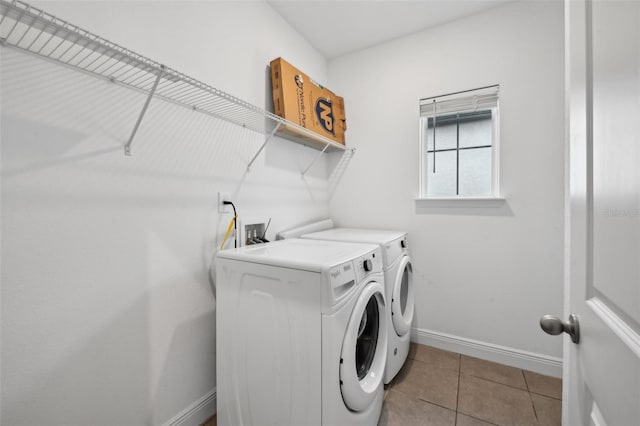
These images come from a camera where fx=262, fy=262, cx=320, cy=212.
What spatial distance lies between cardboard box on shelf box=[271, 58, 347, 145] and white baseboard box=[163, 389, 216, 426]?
1.71 meters

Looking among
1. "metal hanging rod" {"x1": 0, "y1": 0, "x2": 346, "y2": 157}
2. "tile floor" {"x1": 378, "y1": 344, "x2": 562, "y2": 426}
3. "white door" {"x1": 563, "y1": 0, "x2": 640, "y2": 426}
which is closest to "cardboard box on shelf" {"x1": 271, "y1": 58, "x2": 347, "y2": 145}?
"metal hanging rod" {"x1": 0, "y1": 0, "x2": 346, "y2": 157}

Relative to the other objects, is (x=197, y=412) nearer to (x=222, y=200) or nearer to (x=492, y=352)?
(x=222, y=200)

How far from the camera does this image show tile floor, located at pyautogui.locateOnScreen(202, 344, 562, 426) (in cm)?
144

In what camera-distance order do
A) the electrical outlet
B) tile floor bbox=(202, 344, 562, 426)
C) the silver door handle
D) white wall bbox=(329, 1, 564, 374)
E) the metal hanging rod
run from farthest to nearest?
white wall bbox=(329, 1, 564, 374)
the electrical outlet
tile floor bbox=(202, 344, 562, 426)
the metal hanging rod
the silver door handle

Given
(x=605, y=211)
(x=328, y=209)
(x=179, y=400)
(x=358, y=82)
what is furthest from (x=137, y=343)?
(x=358, y=82)

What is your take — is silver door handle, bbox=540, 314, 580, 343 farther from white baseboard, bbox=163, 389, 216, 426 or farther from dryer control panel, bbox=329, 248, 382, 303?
white baseboard, bbox=163, 389, 216, 426

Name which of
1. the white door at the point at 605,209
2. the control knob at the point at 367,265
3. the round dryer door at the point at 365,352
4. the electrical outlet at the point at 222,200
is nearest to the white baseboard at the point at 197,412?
the round dryer door at the point at 365,352

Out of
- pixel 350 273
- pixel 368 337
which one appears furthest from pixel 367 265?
pixel 368 337

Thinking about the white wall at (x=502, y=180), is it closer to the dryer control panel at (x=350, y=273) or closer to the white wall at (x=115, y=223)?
the dryer control panel at (x=350, y=273)

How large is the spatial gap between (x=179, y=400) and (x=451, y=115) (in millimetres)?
2664

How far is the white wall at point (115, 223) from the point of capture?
88 cm

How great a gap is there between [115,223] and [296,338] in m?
0.89

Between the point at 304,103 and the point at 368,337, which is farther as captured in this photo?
the point at 304,103

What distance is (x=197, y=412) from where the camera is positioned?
1399 mm
